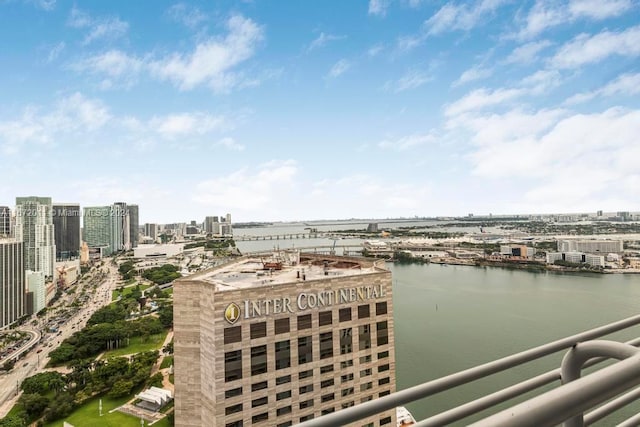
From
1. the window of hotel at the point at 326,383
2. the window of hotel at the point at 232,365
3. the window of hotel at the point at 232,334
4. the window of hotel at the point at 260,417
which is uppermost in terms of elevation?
the window of hotel at the point at 232,334

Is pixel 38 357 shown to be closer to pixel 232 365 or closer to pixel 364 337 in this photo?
pixel 232 365

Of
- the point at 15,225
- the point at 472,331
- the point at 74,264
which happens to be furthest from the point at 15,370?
the point at 74,264

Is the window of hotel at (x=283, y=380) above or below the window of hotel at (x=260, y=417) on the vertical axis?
above

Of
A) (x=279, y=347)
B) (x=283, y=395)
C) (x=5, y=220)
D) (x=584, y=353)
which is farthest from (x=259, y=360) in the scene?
(x=5, y=220)

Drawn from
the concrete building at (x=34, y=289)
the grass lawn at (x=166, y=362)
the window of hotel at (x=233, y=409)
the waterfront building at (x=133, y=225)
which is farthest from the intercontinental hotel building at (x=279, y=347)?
the waterfront building at (x=133, y=225)

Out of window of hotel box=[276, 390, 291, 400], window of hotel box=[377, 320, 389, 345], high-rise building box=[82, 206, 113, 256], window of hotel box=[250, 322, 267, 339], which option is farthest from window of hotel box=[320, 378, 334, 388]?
high-rise building box=[82, 206, 113, 256]

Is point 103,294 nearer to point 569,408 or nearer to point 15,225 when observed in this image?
point 15,225

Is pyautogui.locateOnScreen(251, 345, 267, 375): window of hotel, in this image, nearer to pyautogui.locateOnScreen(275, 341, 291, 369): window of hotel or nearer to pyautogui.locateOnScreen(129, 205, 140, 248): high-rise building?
pyautogui.locateOnScreen(275, 341, 291, 369): window of hotel

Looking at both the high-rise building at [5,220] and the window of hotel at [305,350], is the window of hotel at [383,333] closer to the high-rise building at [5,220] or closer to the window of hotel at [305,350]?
the window of hotel at [305,350]
